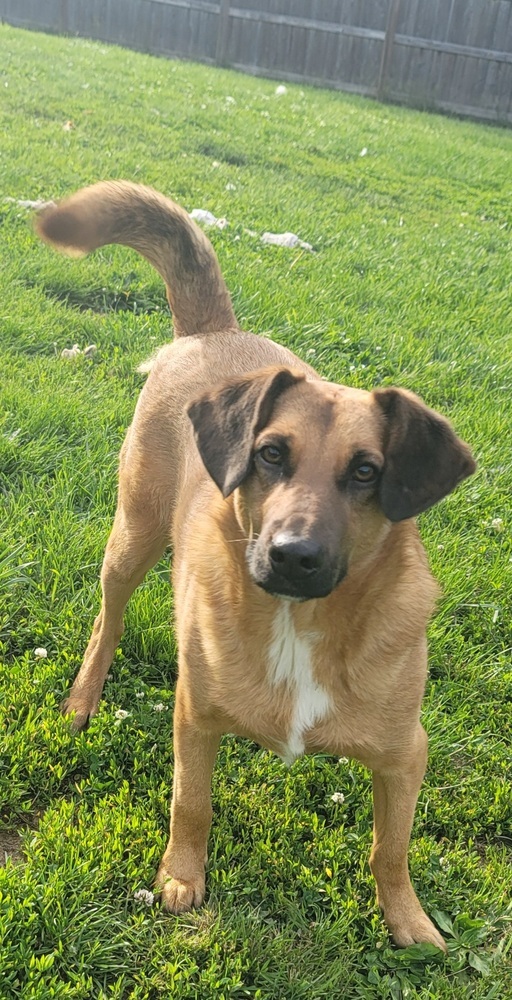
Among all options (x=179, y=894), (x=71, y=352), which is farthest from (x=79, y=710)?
(x=71, y=352)

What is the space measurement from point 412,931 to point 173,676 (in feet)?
4.42

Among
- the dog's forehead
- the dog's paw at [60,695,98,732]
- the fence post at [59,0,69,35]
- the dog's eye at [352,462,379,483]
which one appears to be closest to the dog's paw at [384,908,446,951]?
the dog's paw at [60,695,98,732]

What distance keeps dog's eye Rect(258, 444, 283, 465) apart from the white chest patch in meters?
0.42

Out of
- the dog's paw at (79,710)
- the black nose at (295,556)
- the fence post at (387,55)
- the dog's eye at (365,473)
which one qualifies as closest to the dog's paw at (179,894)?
the dog's paw at (79,710)

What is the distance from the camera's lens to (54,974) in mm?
2494

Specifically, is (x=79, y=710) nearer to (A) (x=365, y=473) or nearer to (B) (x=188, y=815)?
(B) (x=188, y=815)

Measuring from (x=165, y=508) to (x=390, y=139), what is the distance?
11097 millimetres

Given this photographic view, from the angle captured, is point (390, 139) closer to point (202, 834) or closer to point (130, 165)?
point (130, 165)

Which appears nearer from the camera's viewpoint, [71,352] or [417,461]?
[417,461]

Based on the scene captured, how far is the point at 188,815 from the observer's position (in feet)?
9.25

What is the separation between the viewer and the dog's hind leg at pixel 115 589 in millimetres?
3408

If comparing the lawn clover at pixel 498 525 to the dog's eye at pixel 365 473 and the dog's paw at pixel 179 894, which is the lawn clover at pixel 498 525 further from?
the dog's paw at pixel 179 894

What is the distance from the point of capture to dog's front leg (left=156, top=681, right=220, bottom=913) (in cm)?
280

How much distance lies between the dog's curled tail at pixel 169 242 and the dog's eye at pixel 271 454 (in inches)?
50.5
